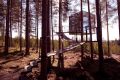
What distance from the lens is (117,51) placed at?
32.8 m

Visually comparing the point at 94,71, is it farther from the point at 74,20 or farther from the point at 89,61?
the point at 74,20

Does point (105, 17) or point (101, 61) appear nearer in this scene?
point (101, 61)

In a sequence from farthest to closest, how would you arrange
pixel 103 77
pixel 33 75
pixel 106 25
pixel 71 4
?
pixel 106 25 → pixel 71 4 → pixel 103 77 → pixel 33 75

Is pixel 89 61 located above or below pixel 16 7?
below

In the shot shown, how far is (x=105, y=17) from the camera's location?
107 ft

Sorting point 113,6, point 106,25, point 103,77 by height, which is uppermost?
point 113,6

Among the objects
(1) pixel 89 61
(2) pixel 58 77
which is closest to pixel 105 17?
(1) pixel 89 61

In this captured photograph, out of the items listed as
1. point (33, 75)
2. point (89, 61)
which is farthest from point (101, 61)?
point (33, 75)

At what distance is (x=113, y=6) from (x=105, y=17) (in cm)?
199

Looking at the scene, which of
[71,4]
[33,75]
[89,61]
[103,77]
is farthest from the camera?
[71,4]

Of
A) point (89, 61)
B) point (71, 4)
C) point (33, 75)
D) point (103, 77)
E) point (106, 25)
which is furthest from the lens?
point (106, 25)

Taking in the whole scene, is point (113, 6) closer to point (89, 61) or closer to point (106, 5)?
point (106, 5)

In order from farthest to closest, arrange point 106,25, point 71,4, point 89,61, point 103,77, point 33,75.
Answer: point 106,25 → point 71,4 → point 89,61 → point 103,77 → point 33,75

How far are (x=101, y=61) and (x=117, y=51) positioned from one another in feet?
47.9
